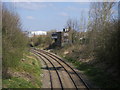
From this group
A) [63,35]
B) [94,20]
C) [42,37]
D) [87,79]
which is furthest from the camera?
[42,37]

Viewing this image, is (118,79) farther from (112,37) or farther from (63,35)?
(63,35)

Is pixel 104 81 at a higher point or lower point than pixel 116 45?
lower

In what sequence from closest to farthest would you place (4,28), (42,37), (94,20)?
(4,28)
(94,20)
(42,37)

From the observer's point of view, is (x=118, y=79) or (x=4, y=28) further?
(x=118, y=79)

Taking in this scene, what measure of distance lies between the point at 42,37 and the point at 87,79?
49241 millimetres

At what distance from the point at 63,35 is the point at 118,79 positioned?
3826 centimetres

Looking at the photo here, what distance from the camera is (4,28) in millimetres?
15172

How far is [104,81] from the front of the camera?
16.5 metres

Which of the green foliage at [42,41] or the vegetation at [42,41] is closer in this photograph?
the vegetation at [42,41]

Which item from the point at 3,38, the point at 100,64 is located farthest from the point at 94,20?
the point at 3,38

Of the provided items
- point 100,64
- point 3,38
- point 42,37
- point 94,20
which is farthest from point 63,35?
point 3,38

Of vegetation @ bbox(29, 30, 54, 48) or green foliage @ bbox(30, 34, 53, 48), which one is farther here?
green foliage @ bbox(30, 34, 53, 48)

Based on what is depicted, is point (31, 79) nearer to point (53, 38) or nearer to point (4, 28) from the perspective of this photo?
point (4, 28)

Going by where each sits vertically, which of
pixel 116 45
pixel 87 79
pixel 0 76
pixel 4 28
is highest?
pixel 4 28
